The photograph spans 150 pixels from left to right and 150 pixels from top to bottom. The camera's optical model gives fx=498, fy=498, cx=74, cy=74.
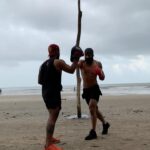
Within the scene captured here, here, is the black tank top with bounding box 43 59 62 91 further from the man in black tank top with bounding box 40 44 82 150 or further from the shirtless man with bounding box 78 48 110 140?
the shirtless man with bounding box 78 48 110 140

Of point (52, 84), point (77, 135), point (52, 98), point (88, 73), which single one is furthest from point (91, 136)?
point (52, 84)

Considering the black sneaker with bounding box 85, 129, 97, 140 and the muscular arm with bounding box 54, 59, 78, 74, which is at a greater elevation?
the muscular arm with bounding box 54, 59, 78, 74

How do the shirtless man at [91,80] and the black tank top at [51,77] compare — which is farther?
the shirtless man at [91,80]

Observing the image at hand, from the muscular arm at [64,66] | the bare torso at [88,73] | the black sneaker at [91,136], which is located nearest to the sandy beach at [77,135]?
the black sneaker at [91,136]

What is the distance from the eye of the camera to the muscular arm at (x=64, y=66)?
28.8ft

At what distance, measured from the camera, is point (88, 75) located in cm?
1068

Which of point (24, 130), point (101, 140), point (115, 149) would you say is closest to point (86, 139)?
point (101, 140)

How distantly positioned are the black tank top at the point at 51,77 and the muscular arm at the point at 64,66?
0.32 ft

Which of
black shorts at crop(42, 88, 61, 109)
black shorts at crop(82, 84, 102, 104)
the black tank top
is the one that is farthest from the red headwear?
black shorts at crop(82, 84, 102, 104)

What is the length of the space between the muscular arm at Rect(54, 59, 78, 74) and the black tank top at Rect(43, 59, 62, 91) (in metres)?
0.10

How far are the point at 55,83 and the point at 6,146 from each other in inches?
67.8

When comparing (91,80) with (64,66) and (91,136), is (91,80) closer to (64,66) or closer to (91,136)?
(91,136)

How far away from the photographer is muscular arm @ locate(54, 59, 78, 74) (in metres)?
8.79

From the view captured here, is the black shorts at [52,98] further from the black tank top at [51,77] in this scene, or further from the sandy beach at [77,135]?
the sandy beach at [77,135]
